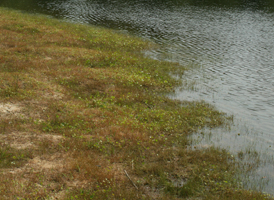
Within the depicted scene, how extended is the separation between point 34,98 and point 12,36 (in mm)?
16902

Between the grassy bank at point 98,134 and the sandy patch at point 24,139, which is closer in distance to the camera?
the grassy bank at point 98,134

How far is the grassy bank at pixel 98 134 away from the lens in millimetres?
11242

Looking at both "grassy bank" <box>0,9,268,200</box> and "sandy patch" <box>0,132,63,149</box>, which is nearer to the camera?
"grassy bank" <box>0,9,268,200</box>

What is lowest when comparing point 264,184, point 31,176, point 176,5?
point 264,184

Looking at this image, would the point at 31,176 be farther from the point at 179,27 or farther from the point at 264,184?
the point at 179,27

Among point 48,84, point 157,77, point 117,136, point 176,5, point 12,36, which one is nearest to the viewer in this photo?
point 117,136

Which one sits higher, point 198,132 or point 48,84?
point 48,84

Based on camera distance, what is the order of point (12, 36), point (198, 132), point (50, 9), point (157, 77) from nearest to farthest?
point (198, 132)
point (157, 77)
point (12, 36)
point (50, 9)

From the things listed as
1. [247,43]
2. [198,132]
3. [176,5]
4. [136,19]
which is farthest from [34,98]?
[176,5]

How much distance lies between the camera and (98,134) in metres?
14.7

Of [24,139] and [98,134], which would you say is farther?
[98,134]

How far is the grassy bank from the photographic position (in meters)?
11.2

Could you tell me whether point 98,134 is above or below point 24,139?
below

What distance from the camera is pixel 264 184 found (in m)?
12.5
